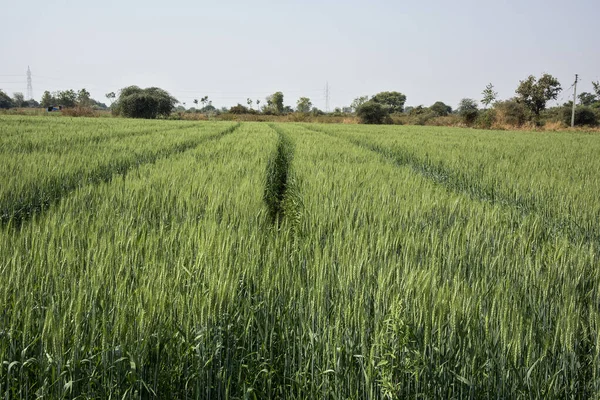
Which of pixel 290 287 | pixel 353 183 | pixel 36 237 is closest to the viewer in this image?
pixel 290 287

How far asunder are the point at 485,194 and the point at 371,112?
36.9 metres

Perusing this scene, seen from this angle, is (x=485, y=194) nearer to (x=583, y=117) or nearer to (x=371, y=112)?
(x=371, y=112)

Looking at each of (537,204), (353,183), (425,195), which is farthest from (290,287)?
(537,204)

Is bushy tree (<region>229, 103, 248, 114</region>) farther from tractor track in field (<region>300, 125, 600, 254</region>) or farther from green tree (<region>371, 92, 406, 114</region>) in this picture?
tractor track in field (<region>300, 125, 600, 254</region>)

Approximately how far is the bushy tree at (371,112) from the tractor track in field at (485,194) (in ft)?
105

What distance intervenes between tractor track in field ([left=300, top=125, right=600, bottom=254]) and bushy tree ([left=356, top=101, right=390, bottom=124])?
1260 inches

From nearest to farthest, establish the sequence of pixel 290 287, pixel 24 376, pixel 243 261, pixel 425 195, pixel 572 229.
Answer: pixel 24 376
pixel 290 287
pixel 243 261
pixel 572 229
pixel 425 195

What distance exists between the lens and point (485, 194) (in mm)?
4781

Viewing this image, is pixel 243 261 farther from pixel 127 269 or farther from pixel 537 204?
pixel 537 204

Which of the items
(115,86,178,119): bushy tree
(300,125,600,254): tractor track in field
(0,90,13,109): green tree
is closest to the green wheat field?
(300,125,600,254): tractor track in field

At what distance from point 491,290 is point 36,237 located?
1.96 meters

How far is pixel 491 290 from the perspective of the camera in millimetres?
1636

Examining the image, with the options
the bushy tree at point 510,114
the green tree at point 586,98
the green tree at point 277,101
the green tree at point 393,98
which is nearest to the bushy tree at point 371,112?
the bushy tree at point 510,114

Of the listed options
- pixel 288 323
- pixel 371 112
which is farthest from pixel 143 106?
pixel 288 323
